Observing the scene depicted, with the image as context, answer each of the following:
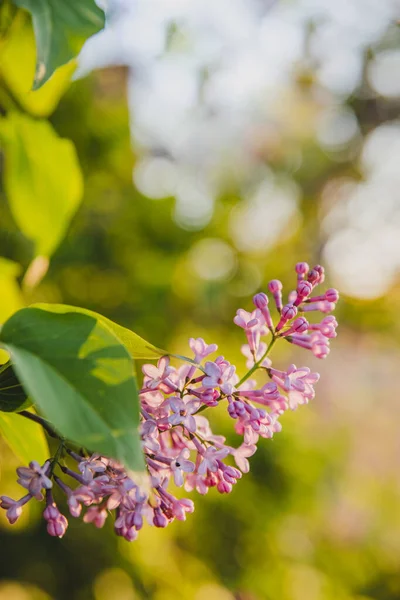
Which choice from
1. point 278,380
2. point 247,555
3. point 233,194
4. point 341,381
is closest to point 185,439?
point 278,380

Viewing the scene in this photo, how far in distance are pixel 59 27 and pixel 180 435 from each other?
29cm

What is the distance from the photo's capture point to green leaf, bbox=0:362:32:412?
0.31 m

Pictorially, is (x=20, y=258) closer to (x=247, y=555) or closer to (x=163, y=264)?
(x=163, y=264)

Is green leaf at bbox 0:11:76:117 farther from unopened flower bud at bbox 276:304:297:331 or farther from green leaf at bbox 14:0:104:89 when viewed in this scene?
unopened flower bud at bbox 276:304:297:331

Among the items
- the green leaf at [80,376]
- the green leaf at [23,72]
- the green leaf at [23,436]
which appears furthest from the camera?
the green leaf at [23,72]

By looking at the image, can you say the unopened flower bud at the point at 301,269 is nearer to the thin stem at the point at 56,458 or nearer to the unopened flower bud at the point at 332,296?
the unopened flower bud at the point at 332,296

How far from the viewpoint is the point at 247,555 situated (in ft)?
4.66

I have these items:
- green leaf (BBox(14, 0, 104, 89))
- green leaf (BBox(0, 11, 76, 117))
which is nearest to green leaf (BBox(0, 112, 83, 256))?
green leaf (BBox(0, 11, 76, 117))

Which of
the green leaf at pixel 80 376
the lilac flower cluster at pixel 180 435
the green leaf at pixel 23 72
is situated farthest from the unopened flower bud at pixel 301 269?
the green leaf at pixel 23 72

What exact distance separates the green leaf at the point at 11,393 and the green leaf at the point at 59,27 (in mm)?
184

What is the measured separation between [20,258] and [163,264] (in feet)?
1.09

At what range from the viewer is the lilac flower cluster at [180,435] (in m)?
0.31

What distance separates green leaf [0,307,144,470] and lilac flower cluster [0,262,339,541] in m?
0.06

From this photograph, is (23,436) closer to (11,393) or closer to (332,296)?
(11,393)
